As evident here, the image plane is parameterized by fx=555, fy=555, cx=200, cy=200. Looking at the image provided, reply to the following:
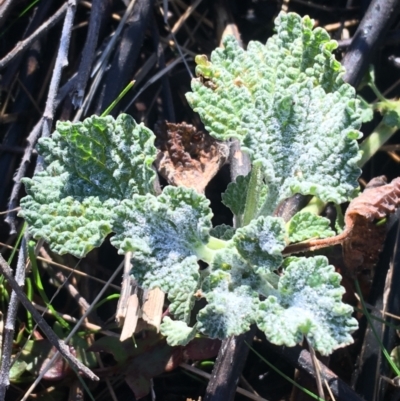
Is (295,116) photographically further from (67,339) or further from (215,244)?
(67,339)

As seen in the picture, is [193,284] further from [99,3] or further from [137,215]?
[99,3]

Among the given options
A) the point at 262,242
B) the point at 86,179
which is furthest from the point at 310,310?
the point at 86,179

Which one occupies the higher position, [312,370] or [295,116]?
[295,116]

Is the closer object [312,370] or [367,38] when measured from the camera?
[312,370]

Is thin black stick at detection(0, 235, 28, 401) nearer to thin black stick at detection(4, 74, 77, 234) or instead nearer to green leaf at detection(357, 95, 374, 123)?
thin black stick at detection(4, 74, 77, 234)

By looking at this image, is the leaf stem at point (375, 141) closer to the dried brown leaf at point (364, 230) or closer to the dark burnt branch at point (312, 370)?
the dried brown leaf at point (364, 230)

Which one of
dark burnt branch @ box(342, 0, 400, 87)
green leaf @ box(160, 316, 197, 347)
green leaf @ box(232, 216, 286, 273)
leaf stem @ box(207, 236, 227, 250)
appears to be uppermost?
dark burnt branch @ box(342, 0, 400, 87)

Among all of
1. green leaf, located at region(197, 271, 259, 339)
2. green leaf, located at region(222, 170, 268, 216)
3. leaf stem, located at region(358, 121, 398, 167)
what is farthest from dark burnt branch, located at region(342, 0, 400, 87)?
green leaf, located at region(197, 271, 259, 339)

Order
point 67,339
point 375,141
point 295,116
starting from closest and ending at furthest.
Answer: point 295,116 < point 67,339 < point 375,141
